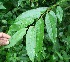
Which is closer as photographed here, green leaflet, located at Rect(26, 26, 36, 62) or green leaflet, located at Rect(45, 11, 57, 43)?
green leaflet, located at Rect(26, 26, 36, 62)

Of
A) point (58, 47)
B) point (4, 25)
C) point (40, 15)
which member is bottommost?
point (58, 47)

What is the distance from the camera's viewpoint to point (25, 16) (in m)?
1.23

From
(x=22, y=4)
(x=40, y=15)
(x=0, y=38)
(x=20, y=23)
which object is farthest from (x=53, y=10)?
(x=22, y=4)

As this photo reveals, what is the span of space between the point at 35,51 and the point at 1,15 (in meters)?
1.43

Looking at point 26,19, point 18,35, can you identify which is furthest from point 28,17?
point 18,35

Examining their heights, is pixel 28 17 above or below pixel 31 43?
above

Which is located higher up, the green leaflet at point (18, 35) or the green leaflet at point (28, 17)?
the green leaflet at point (28, 17)

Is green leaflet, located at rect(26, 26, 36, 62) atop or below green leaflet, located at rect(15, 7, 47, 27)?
below

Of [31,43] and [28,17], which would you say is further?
[28,17]

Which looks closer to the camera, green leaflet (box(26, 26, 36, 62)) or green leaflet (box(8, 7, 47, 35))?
green leaflet (box(26, 26, 36, 62))

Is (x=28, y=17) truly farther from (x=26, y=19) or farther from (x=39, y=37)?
(x=39, y=37)

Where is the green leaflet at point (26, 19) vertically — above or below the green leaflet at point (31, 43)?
above

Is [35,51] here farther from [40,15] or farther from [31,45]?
[40,15]

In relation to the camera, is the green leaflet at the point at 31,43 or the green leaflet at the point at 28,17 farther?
the green leaflet at the point at 28,17
